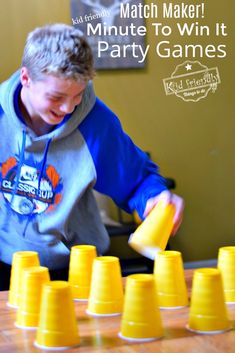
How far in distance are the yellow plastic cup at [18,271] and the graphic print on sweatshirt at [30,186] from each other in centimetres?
24

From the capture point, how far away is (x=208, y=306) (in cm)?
116

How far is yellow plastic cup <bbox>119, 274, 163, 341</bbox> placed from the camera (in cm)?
111

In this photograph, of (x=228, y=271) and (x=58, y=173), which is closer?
(x=228, y=271)

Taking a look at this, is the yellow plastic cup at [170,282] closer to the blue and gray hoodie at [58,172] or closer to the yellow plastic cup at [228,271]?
the yellow plastic cup at [228,271]

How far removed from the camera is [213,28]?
385 centimetres

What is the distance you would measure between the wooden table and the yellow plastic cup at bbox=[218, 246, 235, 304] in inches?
3.5

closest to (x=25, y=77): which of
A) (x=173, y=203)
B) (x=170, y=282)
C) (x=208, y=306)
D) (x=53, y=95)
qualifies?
(x=53, y=95)

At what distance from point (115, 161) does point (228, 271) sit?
431 mm

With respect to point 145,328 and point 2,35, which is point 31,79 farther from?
point 2,35

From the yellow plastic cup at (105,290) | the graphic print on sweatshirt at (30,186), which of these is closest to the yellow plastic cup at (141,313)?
the yellow plastic cup at (105,290)

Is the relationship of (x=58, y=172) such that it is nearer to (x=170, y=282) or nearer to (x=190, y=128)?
(x=170, y=282)

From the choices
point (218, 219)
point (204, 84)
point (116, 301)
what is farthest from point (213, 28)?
point (116, 301)

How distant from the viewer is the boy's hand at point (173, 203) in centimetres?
142

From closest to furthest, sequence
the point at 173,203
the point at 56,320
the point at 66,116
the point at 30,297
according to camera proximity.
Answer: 1. the point at 56,320
2. the point at 30,297
3. the point at 173,203
4. the point at 66,116
